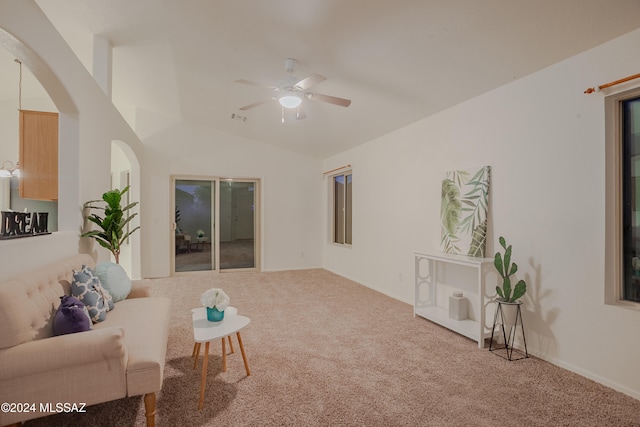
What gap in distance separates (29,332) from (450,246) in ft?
12.3

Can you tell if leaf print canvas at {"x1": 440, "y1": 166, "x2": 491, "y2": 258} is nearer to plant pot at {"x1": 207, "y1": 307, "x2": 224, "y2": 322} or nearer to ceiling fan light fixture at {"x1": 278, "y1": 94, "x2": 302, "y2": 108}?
ceiling fan light fixture at {"x1": 278, "y1": 94, "x2": 302, "y2": 108}

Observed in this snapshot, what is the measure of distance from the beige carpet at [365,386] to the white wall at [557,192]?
0.29 meters

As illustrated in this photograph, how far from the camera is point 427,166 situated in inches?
171

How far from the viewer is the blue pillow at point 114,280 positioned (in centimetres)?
283

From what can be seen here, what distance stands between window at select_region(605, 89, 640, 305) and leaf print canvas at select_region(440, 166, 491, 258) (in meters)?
1.06

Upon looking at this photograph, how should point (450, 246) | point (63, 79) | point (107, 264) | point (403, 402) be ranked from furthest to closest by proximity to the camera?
point (450, 246) → point (107, 264) → point (63, 79) → point (403, 402)

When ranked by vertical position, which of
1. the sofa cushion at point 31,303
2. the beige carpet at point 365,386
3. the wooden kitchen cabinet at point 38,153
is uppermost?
the wooden kitchen cabinet at point 38,153

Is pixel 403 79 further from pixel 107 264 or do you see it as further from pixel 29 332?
pixel 29 332

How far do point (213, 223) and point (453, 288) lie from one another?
4869 millimetres

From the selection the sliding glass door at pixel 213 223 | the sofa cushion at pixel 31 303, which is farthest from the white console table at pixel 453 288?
the sliding glass door at pixel 213 223

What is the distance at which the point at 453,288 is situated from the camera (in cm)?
392

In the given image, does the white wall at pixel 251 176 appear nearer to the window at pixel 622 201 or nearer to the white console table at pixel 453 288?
the white console table at pixel 453 288

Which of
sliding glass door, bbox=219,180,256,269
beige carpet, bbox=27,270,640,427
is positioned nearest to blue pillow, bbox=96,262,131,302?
beige carpet, bbox=27,270,640,427

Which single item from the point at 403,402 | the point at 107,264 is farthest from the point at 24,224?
the point at 403,402
